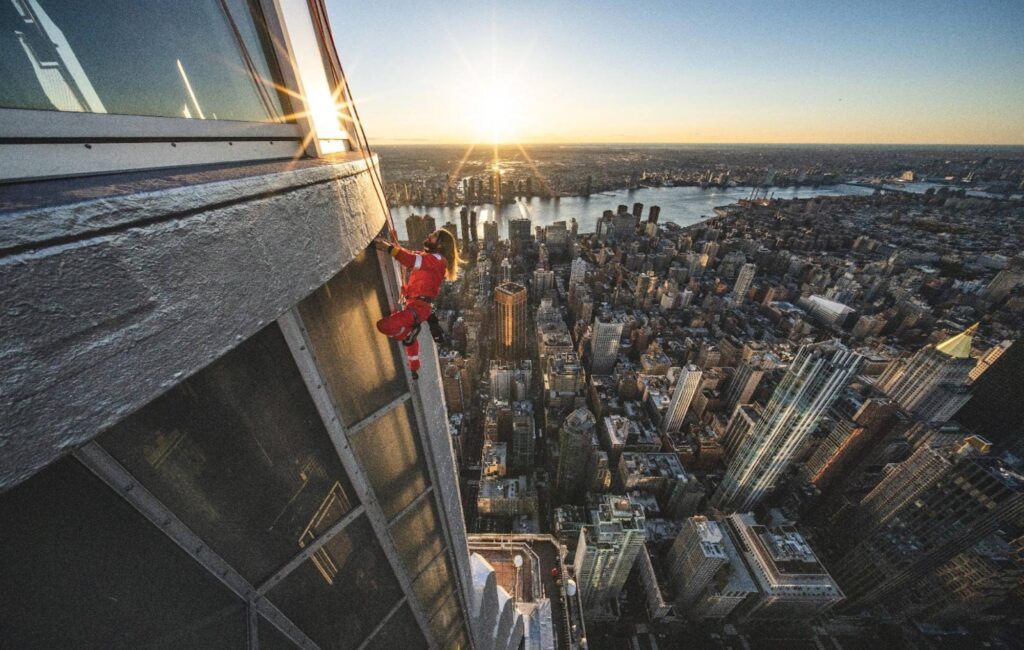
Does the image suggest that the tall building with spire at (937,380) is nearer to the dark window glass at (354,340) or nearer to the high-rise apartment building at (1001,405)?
the high-rise apartment building at (1001,405)

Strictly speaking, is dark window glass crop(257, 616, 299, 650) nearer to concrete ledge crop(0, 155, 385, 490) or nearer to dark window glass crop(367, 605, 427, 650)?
dark window glass crop(367, 605, 427, 650)


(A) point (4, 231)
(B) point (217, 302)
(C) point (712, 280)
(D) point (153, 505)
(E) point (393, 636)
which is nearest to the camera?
(A) point (4, 231)

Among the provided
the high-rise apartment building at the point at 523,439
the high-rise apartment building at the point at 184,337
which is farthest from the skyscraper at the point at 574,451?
the high-rise apartment building at the point at 184,337

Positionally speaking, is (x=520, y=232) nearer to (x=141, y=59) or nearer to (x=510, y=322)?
(x=510, y=322)

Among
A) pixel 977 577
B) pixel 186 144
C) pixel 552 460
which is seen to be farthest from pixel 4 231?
pixel 977 577

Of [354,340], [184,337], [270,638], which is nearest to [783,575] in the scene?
[270,638]

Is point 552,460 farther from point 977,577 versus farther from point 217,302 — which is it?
point 217,302
